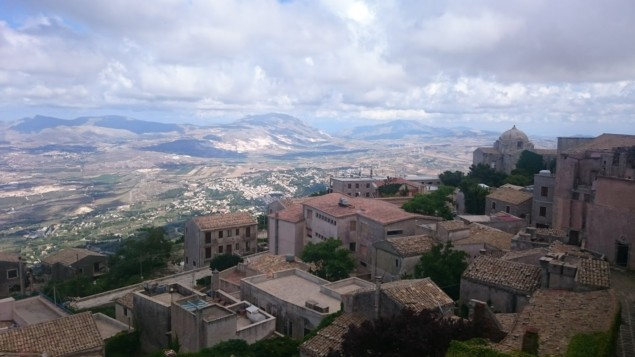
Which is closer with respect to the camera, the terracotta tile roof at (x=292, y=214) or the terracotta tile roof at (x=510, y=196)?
the terracotta tile roof at (x=510, y=196)

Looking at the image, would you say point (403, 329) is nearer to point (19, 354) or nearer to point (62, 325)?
point (19, 354)

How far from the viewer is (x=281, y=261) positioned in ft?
110

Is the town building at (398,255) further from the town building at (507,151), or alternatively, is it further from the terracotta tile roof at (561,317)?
the town building at (507,151)

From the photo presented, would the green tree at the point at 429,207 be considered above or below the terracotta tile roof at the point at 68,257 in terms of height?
above

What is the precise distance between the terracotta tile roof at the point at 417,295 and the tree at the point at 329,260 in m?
11.4

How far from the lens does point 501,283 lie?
20812 millimetres

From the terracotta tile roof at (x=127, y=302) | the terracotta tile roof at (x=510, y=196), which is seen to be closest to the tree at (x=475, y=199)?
the terracotta tile roof at (x=510, y=196)

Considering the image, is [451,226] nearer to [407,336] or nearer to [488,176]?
[407,336]

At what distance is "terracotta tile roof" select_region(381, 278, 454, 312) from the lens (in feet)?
60.4

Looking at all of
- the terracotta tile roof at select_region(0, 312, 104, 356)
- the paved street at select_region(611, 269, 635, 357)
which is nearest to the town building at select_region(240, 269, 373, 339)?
the terracotta tile roof at select_region(0, 312, 104, 356)

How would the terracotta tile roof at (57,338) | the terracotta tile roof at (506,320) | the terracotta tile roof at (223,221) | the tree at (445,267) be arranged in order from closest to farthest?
the terracotta tile roof at (506,320), the terracotta tile roof at (57,338), the tree at (445,267), the terracotta tile roof at (223,221)

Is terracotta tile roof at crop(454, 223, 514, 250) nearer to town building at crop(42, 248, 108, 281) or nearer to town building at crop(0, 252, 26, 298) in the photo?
town building at crop(42, 248, 108, 281)

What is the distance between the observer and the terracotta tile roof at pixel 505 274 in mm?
20297

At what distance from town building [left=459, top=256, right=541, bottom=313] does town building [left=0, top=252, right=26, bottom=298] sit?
4288cm
